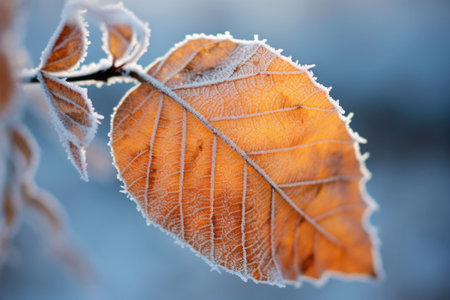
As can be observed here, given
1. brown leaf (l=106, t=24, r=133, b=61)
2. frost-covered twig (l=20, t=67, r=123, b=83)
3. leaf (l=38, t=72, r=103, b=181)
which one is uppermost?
brown leaf (l=106, t=24, r=133, b=61)

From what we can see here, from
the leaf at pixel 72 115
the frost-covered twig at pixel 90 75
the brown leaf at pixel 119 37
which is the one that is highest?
the brown leaf at pixel 119 37

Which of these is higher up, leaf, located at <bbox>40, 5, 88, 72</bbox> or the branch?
leaf, located at <bbox>40, 5, 88, 72</bbox>

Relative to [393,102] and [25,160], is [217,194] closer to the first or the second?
[25,160]

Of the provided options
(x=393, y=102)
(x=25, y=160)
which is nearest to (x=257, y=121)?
(x=25, y=160)

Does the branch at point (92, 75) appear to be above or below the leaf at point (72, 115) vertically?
above

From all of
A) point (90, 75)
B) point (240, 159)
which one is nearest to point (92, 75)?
point (90, 75)
